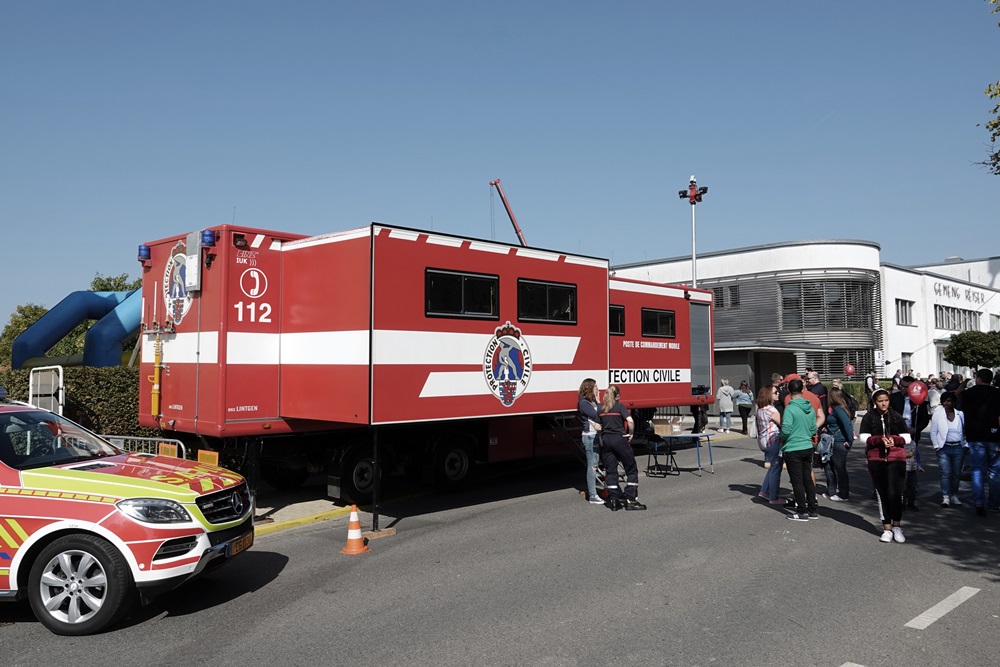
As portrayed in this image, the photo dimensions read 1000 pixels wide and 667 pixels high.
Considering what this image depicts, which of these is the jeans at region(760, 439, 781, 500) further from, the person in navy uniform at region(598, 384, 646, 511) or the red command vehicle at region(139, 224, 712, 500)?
the red command vehicle at region(139, 224, 712, 500)

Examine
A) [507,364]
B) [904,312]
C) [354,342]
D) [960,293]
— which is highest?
[960,293]

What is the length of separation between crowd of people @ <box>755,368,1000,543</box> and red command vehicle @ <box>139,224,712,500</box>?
317 centimetres

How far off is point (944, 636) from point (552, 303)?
268 inches

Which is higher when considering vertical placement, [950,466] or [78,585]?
[950,466]

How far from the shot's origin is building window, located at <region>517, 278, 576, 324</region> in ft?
34.6

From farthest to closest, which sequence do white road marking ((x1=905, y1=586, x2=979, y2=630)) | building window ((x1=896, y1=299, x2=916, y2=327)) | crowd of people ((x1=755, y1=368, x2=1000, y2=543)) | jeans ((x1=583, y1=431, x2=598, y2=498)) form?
building window ((x1=896, y1=299, x2=916, y2=327))
jeans ((x1=583, y1=431, x2=598, y2=498))
crowd of people ((x1=755, y1=368, x2=1000, y2=543))
white road marking ((x1=905, y1=586, x2=979, y2=630))

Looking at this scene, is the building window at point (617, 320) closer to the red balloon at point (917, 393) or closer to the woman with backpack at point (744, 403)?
the red balloon at point (917, 393)

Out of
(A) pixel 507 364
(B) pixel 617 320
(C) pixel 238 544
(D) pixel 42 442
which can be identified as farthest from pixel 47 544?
(B) pixel 617 320

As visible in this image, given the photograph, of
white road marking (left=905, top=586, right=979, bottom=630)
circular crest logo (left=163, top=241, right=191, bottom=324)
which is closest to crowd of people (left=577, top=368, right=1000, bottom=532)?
white road marking (left=905, top=586, right=979, bottom=630)

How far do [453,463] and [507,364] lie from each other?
2139 mm

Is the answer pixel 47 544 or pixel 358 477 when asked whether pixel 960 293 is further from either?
pixel 47 544

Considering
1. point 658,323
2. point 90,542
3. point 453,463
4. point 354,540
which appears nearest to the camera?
point 90,542

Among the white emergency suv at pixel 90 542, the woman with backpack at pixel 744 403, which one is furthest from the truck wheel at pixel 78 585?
the woman with backpack at pixel 744 403

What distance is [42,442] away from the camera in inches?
240
